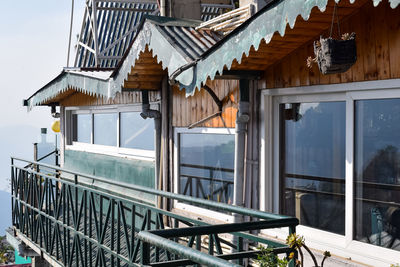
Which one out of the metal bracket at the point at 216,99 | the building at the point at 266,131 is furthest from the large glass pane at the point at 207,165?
the metal bracket at the point at 216,99

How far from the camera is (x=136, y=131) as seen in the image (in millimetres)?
10078

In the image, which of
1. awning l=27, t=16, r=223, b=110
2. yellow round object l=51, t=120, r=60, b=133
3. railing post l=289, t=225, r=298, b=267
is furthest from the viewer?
yellow round object l=51, t=120, r=60, b=133

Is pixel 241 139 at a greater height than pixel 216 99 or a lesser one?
lesser

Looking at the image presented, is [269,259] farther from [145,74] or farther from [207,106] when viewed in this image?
[145,74]

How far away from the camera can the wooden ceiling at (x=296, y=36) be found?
5.09 meters

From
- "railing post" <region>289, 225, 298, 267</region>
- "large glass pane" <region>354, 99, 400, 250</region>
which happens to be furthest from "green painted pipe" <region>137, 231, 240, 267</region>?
"large glass pane" <region>354, 99, 400, 250</region>

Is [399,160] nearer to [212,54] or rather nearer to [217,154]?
[212,54]

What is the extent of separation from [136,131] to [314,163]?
15.4 ft

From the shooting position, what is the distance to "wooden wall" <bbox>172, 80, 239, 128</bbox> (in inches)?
277

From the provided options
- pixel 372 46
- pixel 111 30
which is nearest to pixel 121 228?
pixel 372 46

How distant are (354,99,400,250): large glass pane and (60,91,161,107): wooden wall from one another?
4.16 meters

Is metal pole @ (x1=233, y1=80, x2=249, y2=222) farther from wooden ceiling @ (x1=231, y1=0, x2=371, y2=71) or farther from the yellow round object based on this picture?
the yellow round object

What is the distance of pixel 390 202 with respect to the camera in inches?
200

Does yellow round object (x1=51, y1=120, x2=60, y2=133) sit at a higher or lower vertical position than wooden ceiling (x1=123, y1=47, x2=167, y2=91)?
lower
